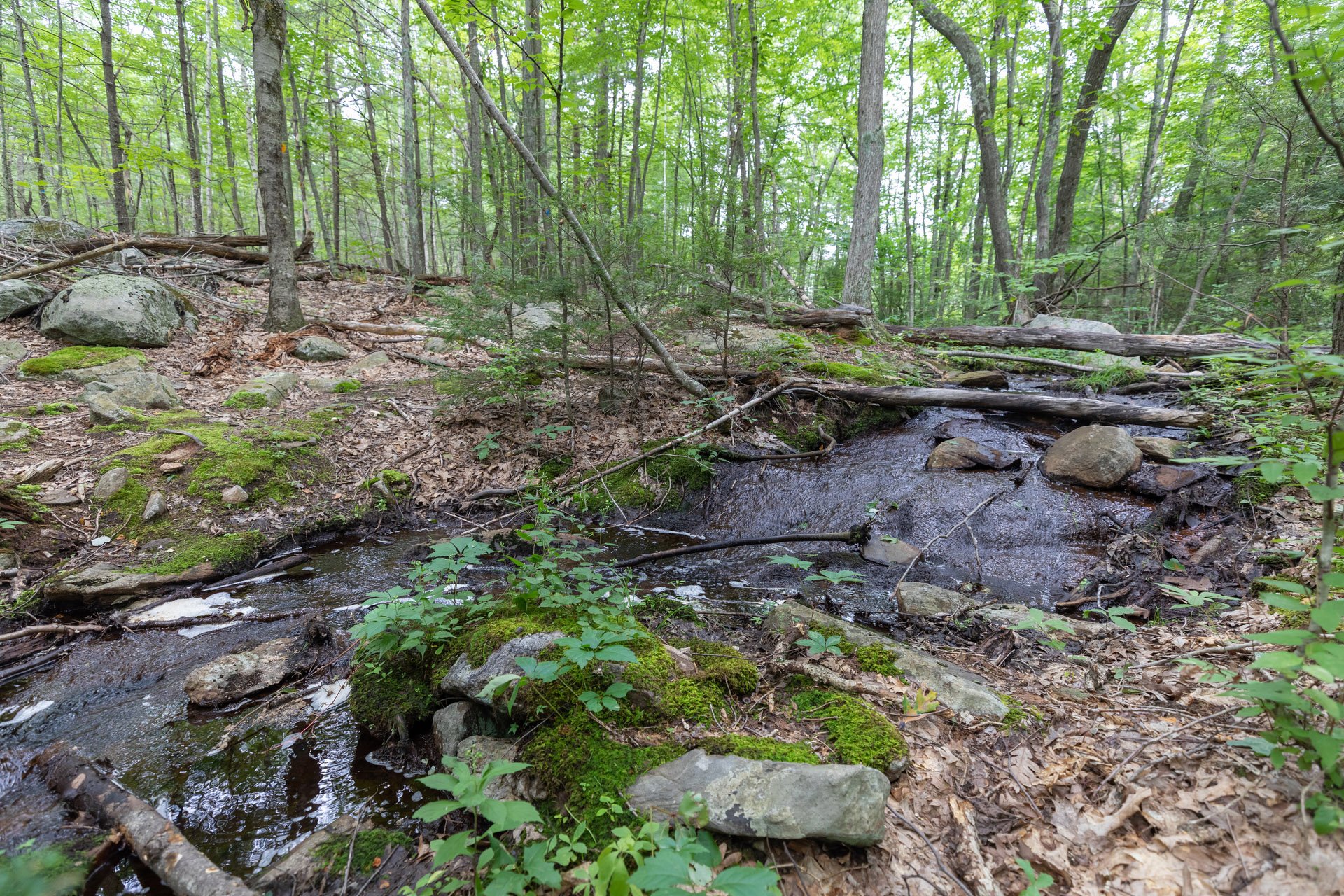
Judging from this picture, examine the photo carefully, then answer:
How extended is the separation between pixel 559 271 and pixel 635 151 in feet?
35.1

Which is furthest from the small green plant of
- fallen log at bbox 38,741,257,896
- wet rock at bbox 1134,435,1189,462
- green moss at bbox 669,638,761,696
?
wet rock at bbox 1134,435,1189,462

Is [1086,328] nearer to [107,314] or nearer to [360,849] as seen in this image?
[360,849]

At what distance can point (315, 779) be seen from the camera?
2480 mm

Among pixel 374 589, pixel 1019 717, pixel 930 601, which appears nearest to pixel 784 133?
pixel 930 601

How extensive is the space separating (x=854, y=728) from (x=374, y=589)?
3.82 metres

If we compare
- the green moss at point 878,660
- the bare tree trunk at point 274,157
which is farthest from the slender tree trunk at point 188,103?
the green moss at point 878,660

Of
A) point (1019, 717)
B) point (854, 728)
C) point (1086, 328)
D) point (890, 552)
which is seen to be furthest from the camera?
point (1086, 328)

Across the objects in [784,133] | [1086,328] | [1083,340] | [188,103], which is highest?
[188,103]

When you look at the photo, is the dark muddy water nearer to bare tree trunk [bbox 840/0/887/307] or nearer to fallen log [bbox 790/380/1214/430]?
fallen log [bbox 790/380/1214/430]

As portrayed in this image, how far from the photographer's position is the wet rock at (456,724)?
245cm

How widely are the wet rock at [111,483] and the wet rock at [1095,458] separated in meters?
8.87

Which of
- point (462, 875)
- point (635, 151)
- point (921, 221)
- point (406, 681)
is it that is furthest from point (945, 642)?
point (921, 221)

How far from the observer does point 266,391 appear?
22.1ft

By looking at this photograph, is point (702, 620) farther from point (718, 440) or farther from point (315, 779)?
point (718, 440)
